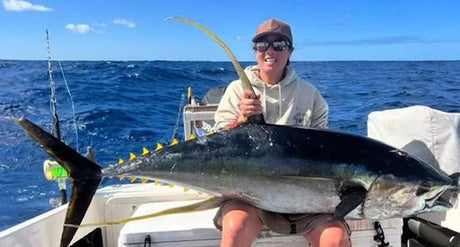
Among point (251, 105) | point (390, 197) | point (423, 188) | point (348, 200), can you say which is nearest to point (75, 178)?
point (251, 105)

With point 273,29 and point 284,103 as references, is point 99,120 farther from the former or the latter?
point 273,29

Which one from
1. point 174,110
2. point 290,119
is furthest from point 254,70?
point 174,110

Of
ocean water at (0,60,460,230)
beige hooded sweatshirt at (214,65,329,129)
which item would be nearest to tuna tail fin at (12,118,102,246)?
beige hooded sweatshirt at (214,65,329,129)

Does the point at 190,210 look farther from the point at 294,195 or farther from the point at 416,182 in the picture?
the point at 416,182

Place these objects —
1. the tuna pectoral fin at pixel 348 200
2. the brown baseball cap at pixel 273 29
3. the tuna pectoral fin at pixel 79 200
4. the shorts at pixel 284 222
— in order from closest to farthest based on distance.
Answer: the tuna pectoral fin at pixel 348 200 < the tuna pectoral fin at pixel 79 200 < the shorts at pixel 284 222 < the brown baseball cap at pixel 273 29

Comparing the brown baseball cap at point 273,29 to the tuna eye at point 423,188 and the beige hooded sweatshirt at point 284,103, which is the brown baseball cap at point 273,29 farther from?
the tuna eye at point 423,188

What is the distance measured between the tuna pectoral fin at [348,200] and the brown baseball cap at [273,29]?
44.3 inches

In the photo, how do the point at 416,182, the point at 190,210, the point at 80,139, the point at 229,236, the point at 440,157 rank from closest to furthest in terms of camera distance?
the point at 416,182
the point at 229,236
the point at 190,210
the point at 440,157
the point at 80,139

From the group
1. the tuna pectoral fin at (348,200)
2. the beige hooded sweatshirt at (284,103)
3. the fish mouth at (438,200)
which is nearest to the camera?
the tuna pectoral fin at (348,200)

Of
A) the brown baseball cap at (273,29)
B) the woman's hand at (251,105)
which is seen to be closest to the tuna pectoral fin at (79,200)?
the woman's hand at (251,105)

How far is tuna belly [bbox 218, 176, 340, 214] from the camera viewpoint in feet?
7.34

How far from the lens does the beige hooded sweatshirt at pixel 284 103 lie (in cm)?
308

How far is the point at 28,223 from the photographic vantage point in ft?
8.87

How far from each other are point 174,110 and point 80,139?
13.8 ft
